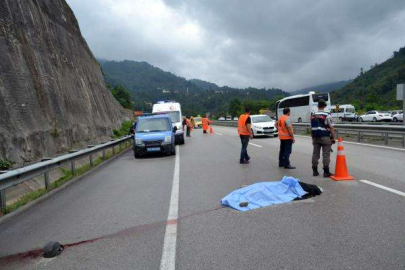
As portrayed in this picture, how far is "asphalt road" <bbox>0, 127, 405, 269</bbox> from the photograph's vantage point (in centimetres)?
380

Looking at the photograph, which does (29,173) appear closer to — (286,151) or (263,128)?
(286,151)

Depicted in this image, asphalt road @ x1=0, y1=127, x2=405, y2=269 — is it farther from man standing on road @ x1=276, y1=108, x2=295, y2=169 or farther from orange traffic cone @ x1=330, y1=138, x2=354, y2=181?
man standing on road @ x1=276, y1=108, x2=295, y2=169

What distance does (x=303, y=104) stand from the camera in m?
40.9

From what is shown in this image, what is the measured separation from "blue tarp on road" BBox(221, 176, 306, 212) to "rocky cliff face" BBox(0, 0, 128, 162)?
23.5ft

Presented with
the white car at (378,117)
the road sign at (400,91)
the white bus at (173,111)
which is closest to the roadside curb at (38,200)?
the white bus at (173,111)

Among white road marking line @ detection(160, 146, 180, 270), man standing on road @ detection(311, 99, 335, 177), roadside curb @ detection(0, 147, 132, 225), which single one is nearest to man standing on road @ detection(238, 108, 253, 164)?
man standing on road @ detection(311, 99, 335, 177)

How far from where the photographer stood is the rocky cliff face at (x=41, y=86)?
448 inches

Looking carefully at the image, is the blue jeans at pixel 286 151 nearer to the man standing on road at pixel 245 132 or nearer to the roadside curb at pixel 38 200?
the man standing on road at pixel 245 132

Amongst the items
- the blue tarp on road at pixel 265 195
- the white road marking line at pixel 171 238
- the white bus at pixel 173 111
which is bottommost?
the white road marking line at pixel 171 238

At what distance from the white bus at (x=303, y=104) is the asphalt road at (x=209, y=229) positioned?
103 feet

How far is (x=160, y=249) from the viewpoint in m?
4.17

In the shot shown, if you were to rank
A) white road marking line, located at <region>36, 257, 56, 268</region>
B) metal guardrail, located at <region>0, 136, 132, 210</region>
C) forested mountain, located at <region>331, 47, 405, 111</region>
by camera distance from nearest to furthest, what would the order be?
1. white road marking line, located at <region>36, 257, 56, 268</region>
2. metal guardrail, located at <region>0, 136, 132, 210</region>
3. forested mountain, located at <region>331, 47, 405, 111</region>

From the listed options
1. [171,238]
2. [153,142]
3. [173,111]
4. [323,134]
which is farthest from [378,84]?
[171,238]

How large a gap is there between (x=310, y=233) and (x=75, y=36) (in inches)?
967
